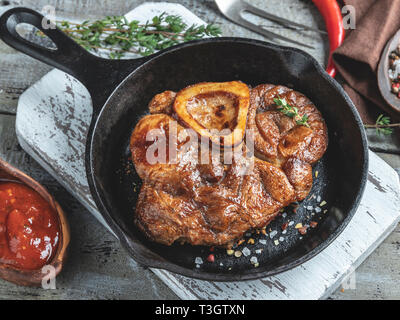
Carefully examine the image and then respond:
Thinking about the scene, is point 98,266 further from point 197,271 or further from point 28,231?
point 197,271

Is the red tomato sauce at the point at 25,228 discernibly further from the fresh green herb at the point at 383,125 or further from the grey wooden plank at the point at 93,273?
the fresh green herb at the point at 383,125

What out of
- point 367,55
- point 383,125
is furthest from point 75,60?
point 383,125

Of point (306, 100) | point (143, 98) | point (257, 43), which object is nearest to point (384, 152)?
point (306, 100)

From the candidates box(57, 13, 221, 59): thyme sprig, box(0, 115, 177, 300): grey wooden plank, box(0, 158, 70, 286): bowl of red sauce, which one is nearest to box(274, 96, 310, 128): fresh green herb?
box(57, 13, 221, 59): thyme sprig

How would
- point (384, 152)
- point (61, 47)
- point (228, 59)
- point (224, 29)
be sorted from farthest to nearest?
point (224, 29) → point (384, 152) → point (228, 59) → point (61, 47)

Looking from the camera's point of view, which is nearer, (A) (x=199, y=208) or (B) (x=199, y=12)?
(A) (x=199, y=208)

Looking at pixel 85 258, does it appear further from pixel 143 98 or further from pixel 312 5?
pixel 312 5

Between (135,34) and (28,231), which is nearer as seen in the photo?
(28,231)
